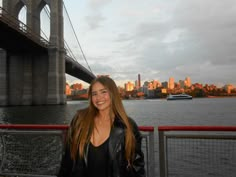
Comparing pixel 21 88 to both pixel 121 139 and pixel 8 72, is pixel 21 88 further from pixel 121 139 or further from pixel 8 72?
pixel 121 139

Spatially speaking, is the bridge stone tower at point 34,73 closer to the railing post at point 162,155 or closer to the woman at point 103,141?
the railing post at point 162,155

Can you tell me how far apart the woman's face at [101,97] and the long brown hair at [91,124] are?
0.08ft

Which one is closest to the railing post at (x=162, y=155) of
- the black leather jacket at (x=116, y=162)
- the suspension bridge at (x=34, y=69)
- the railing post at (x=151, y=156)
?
the railing post at (x=151, y=156)

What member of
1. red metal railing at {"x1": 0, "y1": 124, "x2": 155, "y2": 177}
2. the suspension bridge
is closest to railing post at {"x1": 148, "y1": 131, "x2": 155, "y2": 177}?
red metal railing at {"x1": 0, "y1": 124, "x2": 155, "y2": 177}

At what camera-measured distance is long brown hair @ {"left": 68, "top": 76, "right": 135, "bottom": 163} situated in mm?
1753

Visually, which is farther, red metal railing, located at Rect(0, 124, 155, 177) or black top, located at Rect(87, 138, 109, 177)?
red metal railing, located at Rect(0, 124, 155, 177)

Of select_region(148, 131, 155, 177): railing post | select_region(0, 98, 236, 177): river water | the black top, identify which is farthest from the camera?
select_region(0, 98, 236, 177): river water

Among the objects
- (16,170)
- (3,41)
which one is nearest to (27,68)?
(3,41)

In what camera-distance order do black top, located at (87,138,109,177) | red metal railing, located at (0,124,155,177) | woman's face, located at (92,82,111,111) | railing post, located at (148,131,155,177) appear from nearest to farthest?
black top, located at (87,138,109,177), woman's face, located at (92,82,111,111), railing post, located at (148,131,155,177), red metal railing, located at (0,124,155,177)

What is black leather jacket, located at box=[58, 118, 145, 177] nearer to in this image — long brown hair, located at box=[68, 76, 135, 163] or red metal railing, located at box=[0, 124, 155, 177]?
long brown hair, located at box=[68, 76, 135, 163]

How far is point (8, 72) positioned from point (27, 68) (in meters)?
3.69

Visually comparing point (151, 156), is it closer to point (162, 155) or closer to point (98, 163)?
point (162, 155)

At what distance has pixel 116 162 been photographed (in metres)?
1.71

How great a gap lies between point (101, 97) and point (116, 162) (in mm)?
453
